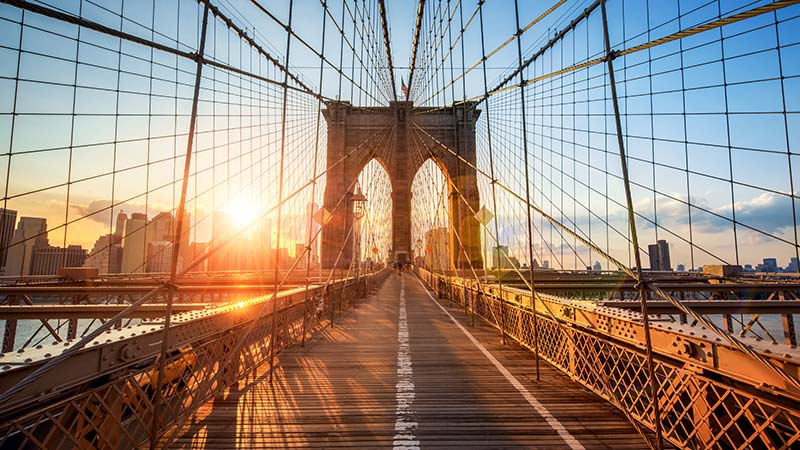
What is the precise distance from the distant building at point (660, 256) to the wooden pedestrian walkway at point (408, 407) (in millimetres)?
13881

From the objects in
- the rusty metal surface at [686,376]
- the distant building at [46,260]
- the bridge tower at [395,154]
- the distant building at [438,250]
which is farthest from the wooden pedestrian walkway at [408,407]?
the bridge tower at [395,154]

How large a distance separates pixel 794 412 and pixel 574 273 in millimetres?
16933

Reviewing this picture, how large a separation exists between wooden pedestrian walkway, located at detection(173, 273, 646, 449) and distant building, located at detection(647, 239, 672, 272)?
45.5 feet

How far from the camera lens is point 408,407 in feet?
11.4

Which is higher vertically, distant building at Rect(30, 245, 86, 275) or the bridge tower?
the bridge tower

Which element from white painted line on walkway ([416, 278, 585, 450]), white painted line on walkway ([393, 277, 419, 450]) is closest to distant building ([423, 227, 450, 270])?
white painted line on walkway ([393, 277, 419, 450])

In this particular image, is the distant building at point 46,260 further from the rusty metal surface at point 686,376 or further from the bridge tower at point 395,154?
the rusty metal surface at point 686,376

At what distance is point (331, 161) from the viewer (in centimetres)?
3234

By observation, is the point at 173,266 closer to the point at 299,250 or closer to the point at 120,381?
the point at 120,381

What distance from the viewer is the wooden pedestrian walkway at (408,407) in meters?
2.83

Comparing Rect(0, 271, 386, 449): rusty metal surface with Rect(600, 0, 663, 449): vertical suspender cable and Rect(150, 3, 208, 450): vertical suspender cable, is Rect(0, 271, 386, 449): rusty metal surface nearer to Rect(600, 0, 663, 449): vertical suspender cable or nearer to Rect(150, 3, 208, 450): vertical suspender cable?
Rect(150, 3, 208, 450): vertical suspender cable

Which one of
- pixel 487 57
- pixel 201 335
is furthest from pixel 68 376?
pixel 487 57

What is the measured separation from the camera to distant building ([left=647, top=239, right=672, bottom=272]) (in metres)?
15.7

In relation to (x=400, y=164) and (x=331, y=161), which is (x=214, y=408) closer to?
(x=400, y=164)
